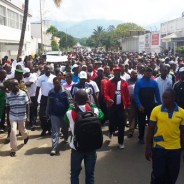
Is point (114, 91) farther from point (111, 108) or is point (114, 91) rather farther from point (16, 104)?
point (16, 104)

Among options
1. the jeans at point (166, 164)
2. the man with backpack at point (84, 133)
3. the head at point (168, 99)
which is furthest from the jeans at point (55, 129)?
the head at point (168, 99)

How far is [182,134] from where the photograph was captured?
193 inches

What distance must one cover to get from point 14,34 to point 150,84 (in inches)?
1183

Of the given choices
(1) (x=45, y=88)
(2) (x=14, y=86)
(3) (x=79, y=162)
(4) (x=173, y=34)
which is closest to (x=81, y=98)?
(3) (x=79, y=162)

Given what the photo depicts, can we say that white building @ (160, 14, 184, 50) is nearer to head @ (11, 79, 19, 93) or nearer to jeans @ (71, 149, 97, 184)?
head @ (11, 79, 19, 93)

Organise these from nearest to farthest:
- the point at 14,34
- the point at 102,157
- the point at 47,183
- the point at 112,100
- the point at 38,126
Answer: the point at 47,183 < the point at 102,157 < the point at 112,100 < the point at 38,126 < the point at 14,34

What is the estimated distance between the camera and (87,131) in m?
4.99

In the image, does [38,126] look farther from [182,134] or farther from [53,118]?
[182,134]

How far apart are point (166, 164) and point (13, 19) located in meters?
34.6

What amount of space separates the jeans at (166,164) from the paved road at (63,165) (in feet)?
4.51

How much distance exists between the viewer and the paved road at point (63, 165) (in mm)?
6480

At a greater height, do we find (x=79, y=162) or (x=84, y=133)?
(x=84, y=133)

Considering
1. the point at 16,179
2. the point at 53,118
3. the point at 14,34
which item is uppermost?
the point at 14,34

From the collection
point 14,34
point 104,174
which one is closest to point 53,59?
point 104,174
